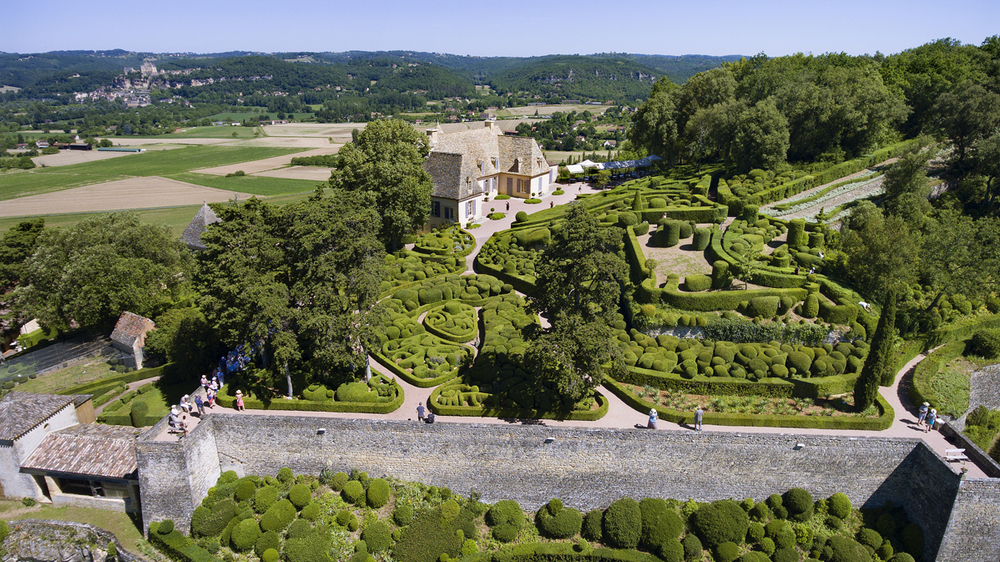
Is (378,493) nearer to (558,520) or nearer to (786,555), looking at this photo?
(558,520)

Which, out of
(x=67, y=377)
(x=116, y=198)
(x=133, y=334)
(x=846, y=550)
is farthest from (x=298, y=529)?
(x=116, y=198)

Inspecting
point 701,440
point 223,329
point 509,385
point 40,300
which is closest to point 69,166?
point 40,300

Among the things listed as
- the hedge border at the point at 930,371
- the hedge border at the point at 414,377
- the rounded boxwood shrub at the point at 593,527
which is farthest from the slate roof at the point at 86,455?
the hedge border at the point at 930,371

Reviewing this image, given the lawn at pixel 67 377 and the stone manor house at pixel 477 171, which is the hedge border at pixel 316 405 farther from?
the stone manor house at pixel 477 171

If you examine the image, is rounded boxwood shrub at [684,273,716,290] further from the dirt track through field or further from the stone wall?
the dirt track through field

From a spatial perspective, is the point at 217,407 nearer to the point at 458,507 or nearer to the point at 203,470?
the point at 203,470
